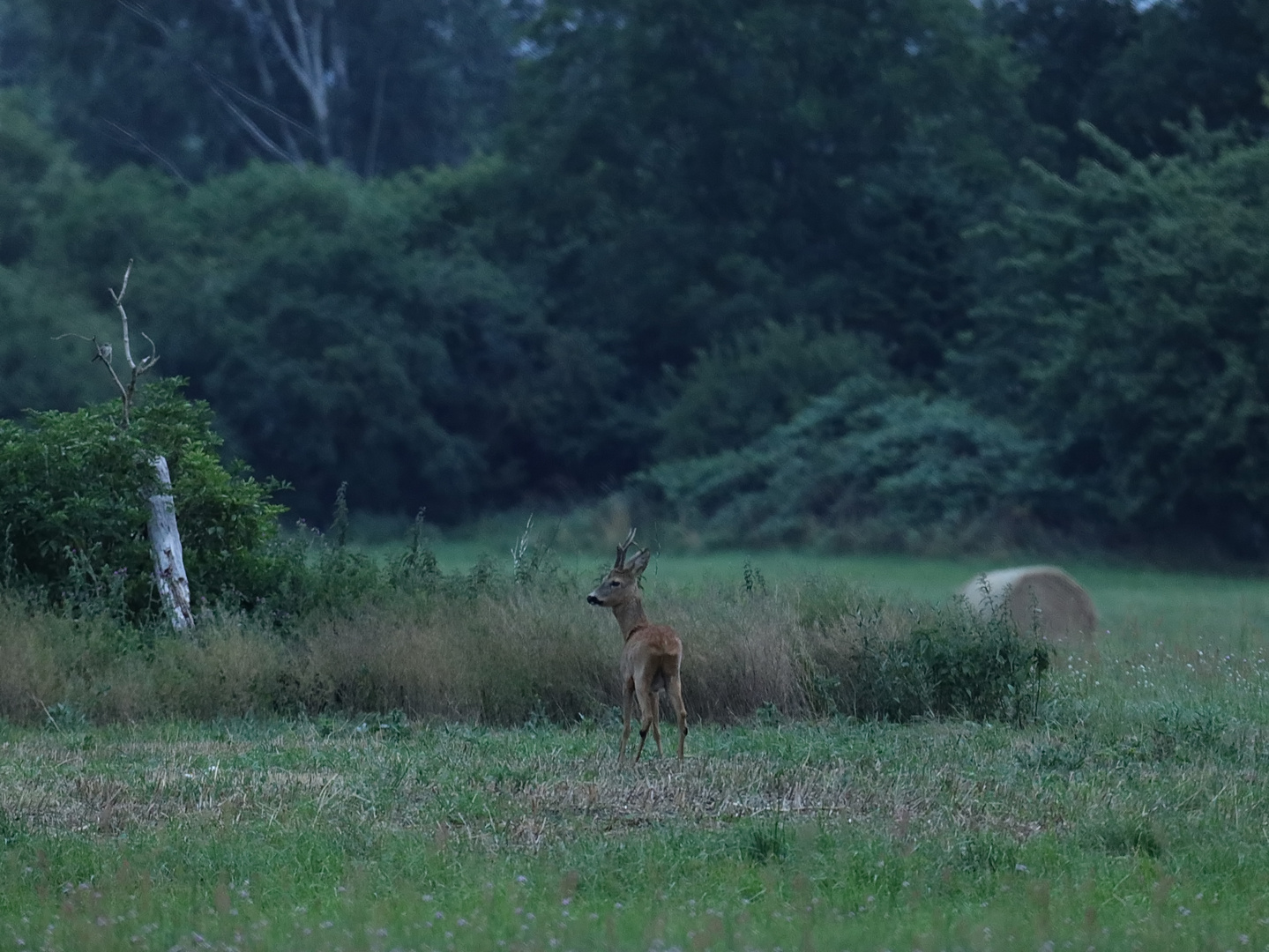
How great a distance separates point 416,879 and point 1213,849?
3823mm

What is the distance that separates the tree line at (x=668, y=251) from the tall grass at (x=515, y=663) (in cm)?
2553

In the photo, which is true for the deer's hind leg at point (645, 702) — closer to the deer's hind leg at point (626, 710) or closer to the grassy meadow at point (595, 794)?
the deer's hind leg at point (626, 710)

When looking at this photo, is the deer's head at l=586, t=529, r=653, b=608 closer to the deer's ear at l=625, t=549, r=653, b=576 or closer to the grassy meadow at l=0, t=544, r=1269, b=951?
the deer's ear at l=625, t=549, r=653, b=576

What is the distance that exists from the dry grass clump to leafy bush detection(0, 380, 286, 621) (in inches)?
31.9

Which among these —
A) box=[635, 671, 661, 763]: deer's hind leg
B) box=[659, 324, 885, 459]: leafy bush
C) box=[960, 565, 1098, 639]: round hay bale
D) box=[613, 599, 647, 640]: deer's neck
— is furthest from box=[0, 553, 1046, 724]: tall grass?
box=[659, 324, 885, 459]: leafy bush

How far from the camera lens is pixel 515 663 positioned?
45.7ft

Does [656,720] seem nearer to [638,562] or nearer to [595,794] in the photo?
[595,794]

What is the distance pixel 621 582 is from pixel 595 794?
7.90 feet

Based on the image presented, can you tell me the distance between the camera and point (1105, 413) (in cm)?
3650

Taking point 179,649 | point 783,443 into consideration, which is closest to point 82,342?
point 783,443

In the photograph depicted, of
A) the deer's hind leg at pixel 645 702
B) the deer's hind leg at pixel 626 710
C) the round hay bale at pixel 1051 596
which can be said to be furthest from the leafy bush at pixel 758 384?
the deer's hind leg at pixel 645 702

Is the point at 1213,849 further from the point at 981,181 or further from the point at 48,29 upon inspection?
the point at 48,29

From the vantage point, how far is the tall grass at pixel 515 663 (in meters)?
13.3

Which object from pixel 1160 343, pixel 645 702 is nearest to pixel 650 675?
pixel 645 702
